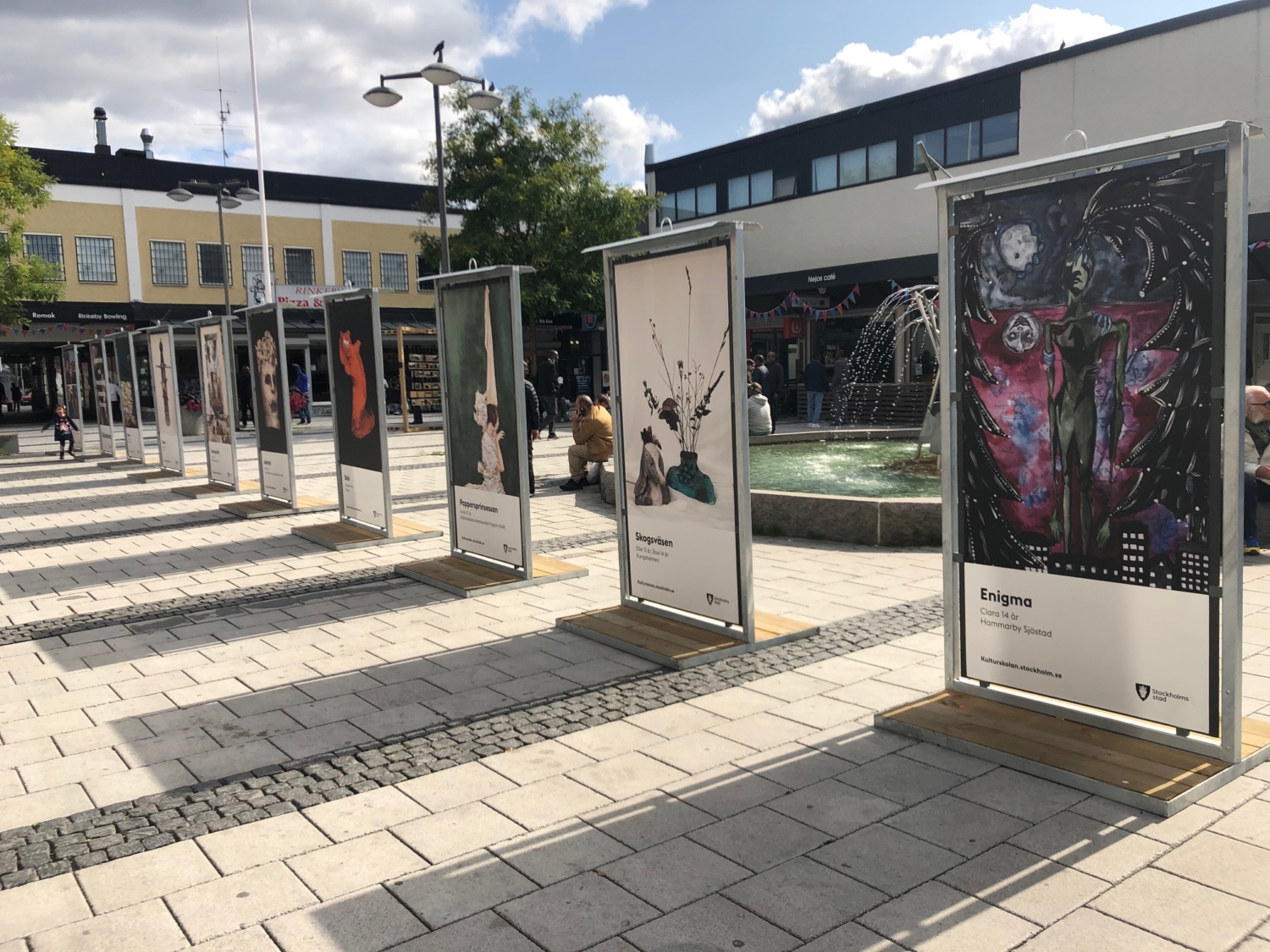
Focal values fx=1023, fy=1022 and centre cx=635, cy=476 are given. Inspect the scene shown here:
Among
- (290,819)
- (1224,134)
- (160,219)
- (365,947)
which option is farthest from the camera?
(160,219)

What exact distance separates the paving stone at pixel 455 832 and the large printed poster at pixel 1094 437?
2314 millimetres

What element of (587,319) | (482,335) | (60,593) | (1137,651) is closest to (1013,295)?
(1137,651)

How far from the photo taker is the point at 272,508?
12.3 metres

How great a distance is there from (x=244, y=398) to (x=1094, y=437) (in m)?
29.5

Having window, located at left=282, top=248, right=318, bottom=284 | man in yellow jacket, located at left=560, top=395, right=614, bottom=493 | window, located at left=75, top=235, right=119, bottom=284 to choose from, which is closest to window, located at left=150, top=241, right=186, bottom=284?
window, located at left=75, top=235, right=119, bottom=284

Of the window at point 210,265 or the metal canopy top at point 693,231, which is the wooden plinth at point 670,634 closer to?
the metal canopy top at point 693,231

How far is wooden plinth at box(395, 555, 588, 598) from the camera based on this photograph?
773cm

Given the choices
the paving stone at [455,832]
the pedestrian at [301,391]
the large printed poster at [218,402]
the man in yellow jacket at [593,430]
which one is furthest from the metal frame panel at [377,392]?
the pedestrian at [301,391]

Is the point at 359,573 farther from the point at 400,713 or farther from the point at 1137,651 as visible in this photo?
the point at 1137,651

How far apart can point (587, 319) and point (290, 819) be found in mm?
36183

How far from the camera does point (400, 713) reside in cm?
509

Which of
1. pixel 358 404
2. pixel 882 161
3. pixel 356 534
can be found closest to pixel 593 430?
pixel 358 404

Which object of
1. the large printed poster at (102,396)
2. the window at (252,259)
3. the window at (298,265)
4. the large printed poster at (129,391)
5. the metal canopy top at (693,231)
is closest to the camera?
the metal canopy top at (693,231)

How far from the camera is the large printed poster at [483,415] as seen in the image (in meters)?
7.75
